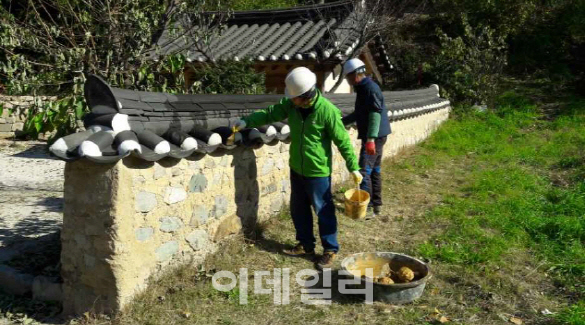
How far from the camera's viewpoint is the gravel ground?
18.2 ft

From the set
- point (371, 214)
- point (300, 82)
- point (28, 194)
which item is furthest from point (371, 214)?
point (28, 194)

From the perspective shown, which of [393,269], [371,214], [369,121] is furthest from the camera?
[371,214]

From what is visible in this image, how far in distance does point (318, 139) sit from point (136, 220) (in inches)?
60.0

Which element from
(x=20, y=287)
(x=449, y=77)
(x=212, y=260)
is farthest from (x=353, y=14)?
(x=20, y=287)

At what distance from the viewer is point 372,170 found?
18.7ft

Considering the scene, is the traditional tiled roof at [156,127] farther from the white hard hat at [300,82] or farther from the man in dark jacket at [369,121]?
the man in dark jacket at [369,121]

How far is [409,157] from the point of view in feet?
30.1

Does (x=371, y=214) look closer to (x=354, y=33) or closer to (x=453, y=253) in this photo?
(x=453, y=253)

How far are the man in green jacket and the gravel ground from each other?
269cm

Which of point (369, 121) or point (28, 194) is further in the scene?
point (28, 194)

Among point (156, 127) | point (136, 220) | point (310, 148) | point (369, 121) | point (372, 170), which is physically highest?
point (369, 121)

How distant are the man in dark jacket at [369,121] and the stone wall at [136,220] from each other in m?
1.34

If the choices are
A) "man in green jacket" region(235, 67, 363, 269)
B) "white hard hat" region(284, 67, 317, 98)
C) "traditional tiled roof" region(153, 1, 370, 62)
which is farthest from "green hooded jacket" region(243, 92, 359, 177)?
"traditional tiled roof" region(153, 1, 370, 62)

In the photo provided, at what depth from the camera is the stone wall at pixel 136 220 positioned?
139 inches
